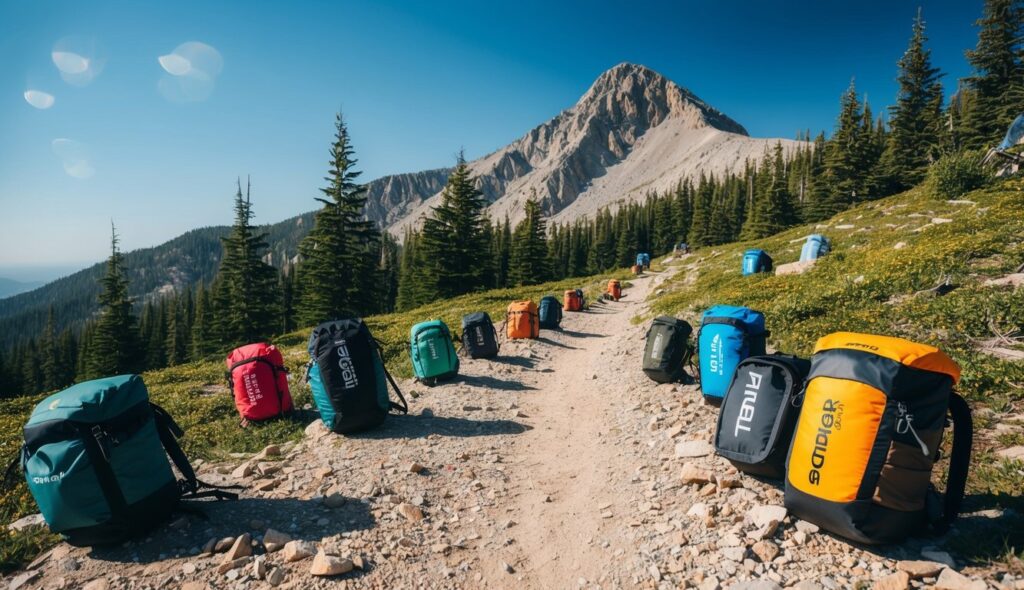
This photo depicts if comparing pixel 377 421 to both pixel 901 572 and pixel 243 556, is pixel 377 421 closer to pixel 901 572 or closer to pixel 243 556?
pixel 243 556

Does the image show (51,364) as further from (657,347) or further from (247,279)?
(657,347)

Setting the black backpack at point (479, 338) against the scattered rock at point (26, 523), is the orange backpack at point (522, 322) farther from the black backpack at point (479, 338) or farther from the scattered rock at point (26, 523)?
the scattered rock at point (26, 523)

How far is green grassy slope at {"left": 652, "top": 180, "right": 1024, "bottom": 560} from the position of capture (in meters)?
3.70

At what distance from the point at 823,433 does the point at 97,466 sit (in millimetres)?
6430

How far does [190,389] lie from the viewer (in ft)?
37.4

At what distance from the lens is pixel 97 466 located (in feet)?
12.3

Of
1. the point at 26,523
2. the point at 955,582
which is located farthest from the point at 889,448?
the point at 26,523

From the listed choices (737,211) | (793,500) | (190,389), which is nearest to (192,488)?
(793,500)

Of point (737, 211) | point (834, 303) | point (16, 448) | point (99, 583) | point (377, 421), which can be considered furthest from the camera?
point (737, 211)

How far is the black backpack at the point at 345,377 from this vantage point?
20.8ft

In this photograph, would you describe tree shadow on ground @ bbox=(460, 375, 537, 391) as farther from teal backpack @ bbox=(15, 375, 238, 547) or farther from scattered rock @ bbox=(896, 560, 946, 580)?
scattered rock @ bbox=(896, 560, 946, 580)

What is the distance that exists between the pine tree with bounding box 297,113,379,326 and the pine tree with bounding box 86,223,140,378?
2131 centimetres

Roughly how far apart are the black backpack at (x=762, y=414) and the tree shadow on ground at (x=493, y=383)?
5679 millimetres

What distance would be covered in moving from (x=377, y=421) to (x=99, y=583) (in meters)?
3.60
